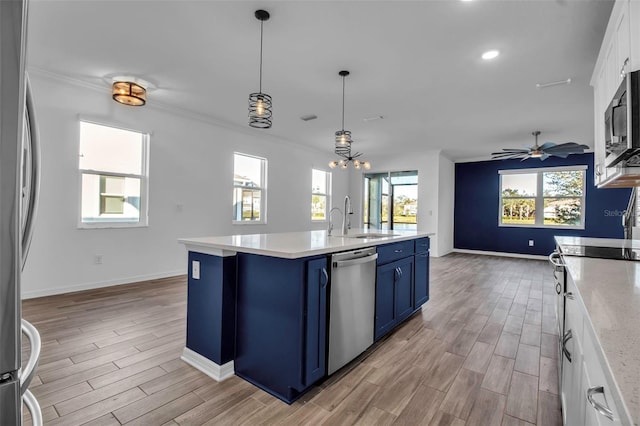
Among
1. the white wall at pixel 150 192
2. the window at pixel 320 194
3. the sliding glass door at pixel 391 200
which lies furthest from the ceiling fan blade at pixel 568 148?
the white wall at pixel 150 192

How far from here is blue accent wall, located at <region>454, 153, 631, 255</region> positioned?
22.4ft

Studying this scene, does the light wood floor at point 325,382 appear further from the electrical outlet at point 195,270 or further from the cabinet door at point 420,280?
the electrical outlet at point 195,270

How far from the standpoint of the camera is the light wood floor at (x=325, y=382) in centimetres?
170

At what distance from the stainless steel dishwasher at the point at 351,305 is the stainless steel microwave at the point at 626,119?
1555 millimetres

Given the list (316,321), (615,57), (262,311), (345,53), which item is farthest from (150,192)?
(615,57)

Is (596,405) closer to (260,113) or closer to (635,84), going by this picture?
(635,84)

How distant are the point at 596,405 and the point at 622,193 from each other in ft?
27.6

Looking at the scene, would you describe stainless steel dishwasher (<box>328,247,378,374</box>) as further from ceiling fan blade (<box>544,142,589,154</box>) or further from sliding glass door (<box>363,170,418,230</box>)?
sliding glass door (<box>363,170,418,230</box>)

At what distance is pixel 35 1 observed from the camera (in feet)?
7.91

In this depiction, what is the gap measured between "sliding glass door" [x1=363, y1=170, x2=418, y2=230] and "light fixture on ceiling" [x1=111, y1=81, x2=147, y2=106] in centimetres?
631

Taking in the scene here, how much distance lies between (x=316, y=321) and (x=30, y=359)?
1.43m

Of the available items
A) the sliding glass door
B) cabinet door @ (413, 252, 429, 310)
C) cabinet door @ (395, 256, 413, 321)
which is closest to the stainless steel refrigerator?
cabinet door @ (395, 256, 413, 321)

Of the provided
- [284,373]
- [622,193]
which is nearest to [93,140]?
[284,373]

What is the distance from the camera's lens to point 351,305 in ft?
7.23
